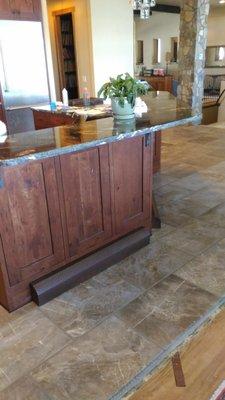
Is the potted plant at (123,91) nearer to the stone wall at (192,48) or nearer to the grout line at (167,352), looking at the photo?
the grout line at (167,352)

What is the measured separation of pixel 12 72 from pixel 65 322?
387 centimetres

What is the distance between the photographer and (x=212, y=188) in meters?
3.77

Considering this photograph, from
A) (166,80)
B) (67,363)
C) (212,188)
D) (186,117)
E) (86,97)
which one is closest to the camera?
(67,363)

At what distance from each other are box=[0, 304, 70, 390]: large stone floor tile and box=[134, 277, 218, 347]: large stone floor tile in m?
0.47

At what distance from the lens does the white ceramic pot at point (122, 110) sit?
2426mm

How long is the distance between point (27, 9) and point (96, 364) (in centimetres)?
464

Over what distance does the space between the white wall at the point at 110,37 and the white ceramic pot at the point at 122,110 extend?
3840mm

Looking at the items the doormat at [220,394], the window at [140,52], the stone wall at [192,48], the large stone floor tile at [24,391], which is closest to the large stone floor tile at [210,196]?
the doormat at [220,394]

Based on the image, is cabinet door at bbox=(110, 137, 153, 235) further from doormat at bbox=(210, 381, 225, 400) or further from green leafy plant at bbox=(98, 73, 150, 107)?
doormat at bbox=(210, 381, 225, 400)

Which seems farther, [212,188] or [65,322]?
[212,188]

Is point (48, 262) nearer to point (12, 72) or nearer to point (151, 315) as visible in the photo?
point (151, 315)

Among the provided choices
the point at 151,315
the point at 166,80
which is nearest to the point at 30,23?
the point at 151,315

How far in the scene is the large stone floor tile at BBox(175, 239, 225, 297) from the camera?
216 centimetres

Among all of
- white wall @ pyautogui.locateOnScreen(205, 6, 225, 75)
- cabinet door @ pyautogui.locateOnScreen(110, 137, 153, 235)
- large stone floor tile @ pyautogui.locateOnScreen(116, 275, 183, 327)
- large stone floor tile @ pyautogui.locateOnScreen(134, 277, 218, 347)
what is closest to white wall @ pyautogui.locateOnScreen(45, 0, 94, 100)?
cabinet door @ pyautogui.locateOnScreen(110, 137, 153, 235)
